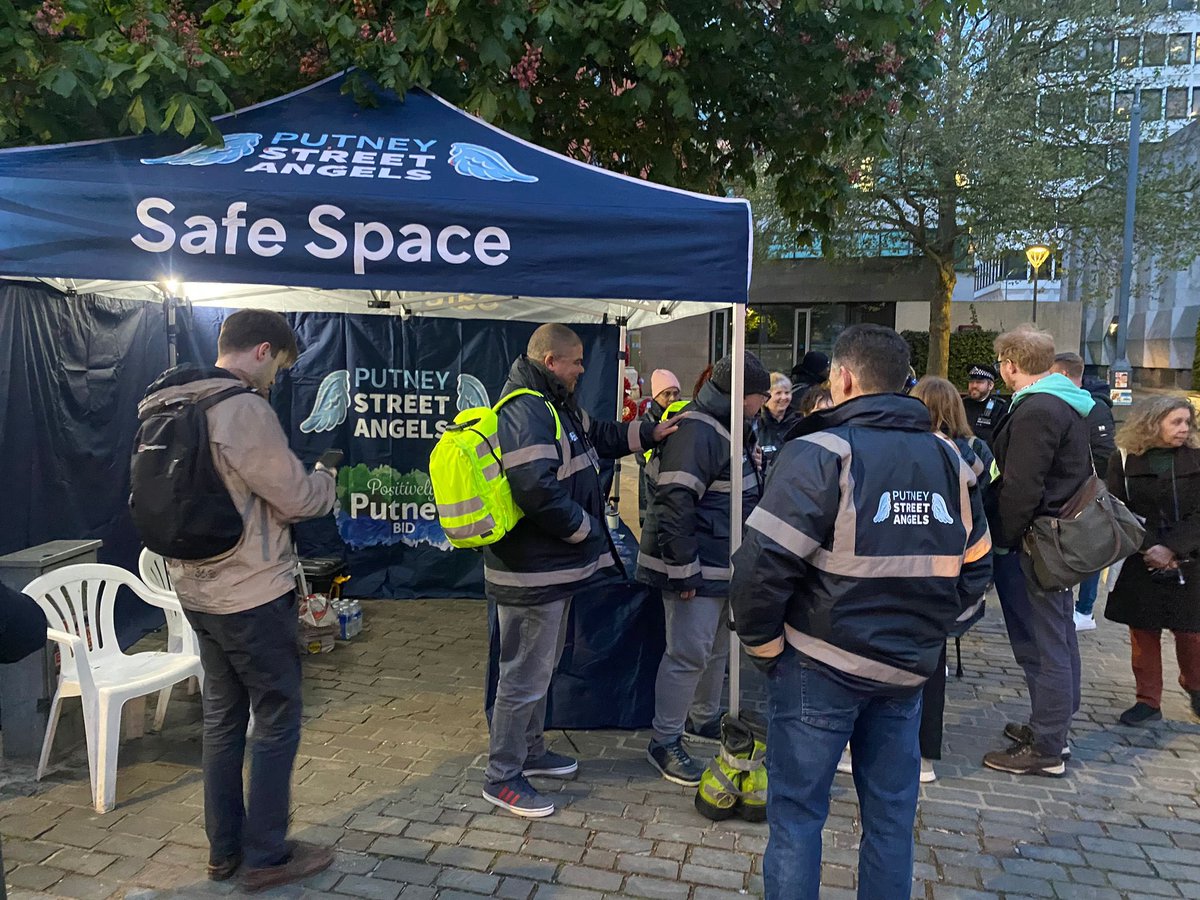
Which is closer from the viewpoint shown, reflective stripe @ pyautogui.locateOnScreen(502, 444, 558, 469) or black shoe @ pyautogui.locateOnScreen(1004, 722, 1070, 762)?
reflective stripe @ pyautogui.locateOnScreen(502, 444, 558, 469)

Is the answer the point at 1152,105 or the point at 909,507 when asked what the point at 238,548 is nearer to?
the point at 909,507

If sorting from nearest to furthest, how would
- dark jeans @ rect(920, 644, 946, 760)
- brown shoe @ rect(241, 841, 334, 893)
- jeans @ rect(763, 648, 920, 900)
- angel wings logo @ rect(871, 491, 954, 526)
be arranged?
angel wings logo @ rect(871, 491, 954, 526) < jeans @ rect(763, 648, 920, 900) < brown shoe @ rect(241, 841, 334, 893) < dark jeans @ rect(920, 644, 946, 760)

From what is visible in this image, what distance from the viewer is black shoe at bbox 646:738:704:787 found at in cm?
371

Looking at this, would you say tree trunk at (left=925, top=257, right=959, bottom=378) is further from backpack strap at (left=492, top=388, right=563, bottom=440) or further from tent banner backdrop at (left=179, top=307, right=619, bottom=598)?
backpack strap at (left=492, top=388, right=563, bottom=440)

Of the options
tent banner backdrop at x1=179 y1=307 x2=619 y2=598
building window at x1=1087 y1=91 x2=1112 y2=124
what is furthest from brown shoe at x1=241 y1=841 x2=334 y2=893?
building window at x1=1087 y1=91 x2=1112 y2=124

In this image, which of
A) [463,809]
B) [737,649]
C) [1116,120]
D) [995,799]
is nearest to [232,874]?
[463,809]

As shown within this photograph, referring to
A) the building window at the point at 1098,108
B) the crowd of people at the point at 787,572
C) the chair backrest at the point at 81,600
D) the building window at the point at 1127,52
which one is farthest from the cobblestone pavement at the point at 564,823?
the building window at the point at 1127,52

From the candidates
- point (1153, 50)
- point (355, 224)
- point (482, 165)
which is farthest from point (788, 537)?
point (1153, 50)

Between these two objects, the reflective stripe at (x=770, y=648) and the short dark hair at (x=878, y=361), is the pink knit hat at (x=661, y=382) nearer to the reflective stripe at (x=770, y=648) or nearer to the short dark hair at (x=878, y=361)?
the short dark hair at (x=878, y=361)

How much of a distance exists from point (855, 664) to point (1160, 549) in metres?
2.96

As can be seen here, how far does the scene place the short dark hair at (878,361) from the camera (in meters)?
2.44

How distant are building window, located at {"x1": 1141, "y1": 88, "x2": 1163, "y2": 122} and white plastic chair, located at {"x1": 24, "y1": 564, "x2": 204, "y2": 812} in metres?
19.1

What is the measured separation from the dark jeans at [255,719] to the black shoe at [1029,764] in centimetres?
309

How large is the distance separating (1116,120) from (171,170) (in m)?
18.4
